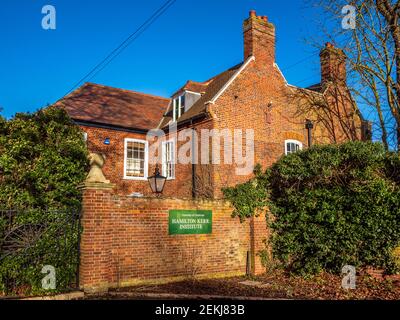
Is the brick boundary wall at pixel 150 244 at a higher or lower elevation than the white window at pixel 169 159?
lower

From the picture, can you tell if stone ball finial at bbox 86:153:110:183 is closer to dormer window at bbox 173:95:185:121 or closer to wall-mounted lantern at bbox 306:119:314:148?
dormer window at bbox 173:95:185:121

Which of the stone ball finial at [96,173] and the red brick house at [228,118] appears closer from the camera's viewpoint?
the stone ball finial at [96,173]

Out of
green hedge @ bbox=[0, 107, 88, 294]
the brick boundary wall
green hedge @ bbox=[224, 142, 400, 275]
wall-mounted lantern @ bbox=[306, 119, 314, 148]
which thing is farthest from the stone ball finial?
wall-mounted lantern @ bbox=[306, 119, 314, 148]

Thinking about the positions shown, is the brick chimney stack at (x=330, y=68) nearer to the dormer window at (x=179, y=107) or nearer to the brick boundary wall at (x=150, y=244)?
the dormer window at (x=179, y=107)

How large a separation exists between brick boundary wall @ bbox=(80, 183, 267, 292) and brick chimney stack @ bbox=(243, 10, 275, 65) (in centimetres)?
892

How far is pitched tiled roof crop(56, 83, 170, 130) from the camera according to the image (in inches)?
684

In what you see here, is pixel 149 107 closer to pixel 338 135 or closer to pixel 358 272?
pixel 338 135

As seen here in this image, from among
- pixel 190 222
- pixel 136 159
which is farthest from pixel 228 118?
pixel 190 222

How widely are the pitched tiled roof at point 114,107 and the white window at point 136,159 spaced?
87 centimetres

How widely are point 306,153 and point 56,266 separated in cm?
762

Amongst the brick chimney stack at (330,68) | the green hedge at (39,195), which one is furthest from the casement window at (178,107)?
the green hedge at (39,195)

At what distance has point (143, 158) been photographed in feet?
60.9

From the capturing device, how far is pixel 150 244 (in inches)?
379

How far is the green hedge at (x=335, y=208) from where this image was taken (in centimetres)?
966
